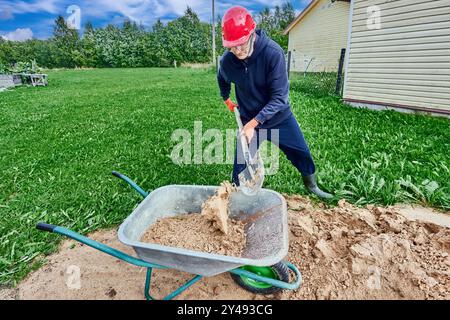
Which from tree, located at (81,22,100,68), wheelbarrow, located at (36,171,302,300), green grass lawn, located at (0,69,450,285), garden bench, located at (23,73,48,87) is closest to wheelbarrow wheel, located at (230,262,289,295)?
wheelbarrow, located at (36,171,302,300)

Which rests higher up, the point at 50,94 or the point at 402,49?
A: the point at 402,49

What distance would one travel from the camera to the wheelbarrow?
1687 millimetres

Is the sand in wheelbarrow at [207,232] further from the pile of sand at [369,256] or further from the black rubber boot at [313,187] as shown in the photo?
the black rubber boot at [313,187]

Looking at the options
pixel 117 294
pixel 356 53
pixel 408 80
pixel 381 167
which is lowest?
pixel 117 294

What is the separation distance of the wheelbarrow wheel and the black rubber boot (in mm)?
1482

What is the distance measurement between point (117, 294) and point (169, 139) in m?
3.85

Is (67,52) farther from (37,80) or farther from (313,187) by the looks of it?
(313,187)

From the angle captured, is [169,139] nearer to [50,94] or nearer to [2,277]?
[2,277]

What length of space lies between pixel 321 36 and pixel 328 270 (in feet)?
64.6

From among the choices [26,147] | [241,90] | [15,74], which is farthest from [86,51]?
[241,90]

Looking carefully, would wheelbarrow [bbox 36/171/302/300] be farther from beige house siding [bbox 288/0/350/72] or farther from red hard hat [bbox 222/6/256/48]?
beige house siding [bbox 288/0/350/72]

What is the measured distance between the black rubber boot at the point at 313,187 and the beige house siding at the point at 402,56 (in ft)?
15.3

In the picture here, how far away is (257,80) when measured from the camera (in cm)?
269

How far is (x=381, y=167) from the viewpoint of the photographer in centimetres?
407
